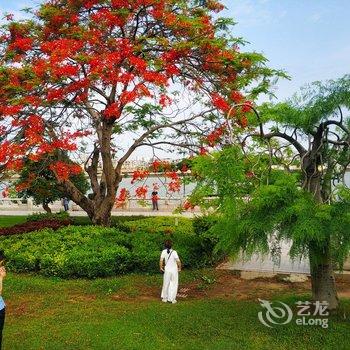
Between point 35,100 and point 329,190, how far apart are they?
7763mm

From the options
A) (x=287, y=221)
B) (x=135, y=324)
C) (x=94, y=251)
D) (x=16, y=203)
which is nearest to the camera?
(x=287, y=221)

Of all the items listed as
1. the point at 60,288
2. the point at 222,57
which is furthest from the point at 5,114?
the point at 222,57

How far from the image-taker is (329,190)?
334 inches

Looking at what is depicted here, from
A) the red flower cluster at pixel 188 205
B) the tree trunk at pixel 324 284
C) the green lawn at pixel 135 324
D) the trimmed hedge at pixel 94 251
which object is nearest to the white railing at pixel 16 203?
the trimmed hedge at pixel 94 251

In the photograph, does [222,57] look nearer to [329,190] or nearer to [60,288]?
[329,190]

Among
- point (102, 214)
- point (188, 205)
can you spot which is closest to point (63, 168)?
point (102, 214)

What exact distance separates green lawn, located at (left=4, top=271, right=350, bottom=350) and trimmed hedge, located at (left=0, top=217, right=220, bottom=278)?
33.0 inches

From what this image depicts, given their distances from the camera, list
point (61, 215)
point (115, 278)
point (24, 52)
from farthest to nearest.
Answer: point (61, 215), point (24, 52), point (115, 278)

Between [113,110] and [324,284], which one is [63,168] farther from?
[324,284]

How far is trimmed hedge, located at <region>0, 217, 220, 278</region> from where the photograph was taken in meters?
11.3

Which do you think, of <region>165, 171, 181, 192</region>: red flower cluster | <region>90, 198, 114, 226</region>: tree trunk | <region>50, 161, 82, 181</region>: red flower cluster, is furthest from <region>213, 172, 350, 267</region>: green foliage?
<region>90, 198, 114, 226</region>: tree trunk

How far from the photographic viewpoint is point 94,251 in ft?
38.7

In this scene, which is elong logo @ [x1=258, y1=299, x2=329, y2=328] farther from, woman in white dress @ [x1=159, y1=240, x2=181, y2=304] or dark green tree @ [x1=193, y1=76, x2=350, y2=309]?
A: woman in white dress @ [x1=159, y1=240, x2=181, y2=304]

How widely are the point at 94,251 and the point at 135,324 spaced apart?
414 cm
